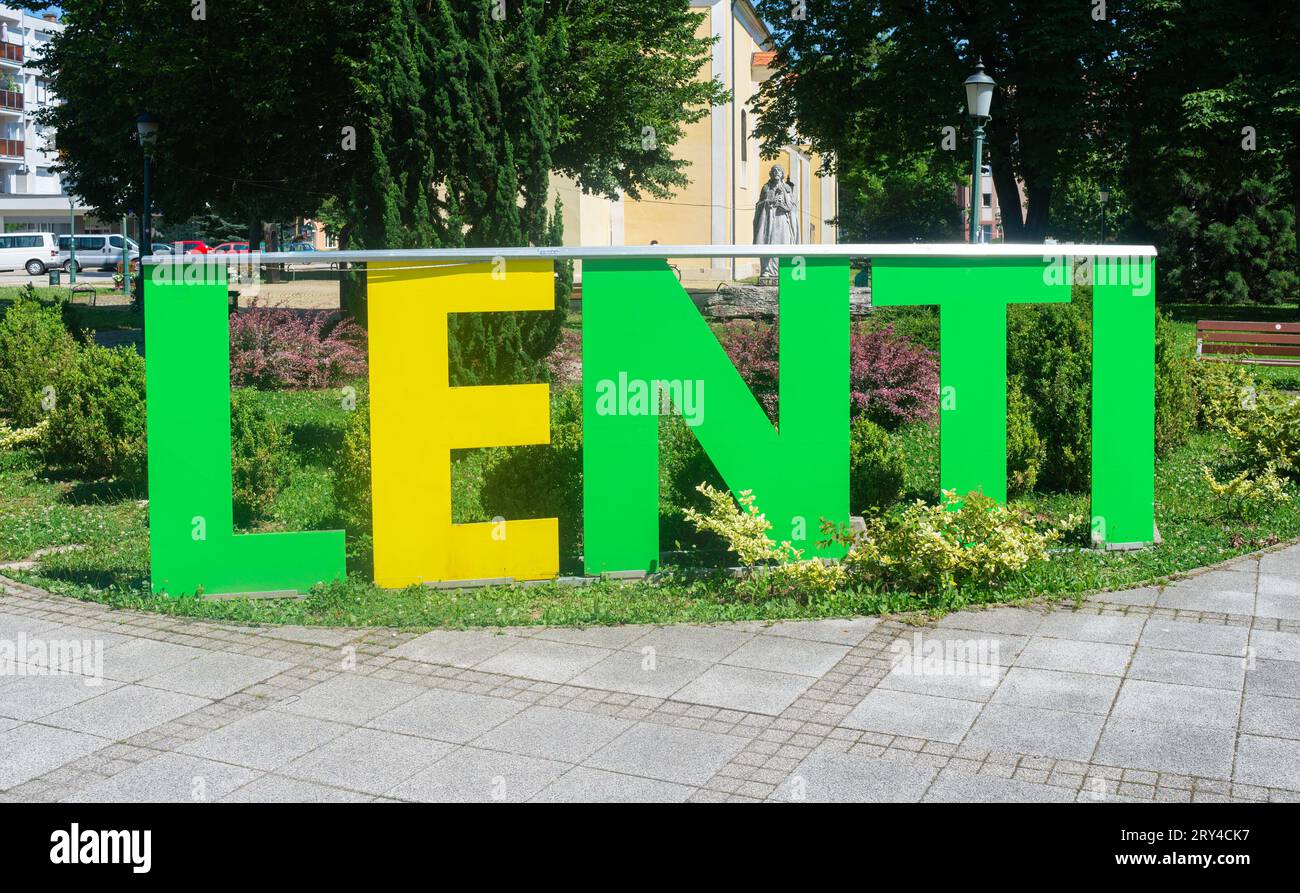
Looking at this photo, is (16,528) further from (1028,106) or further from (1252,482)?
(1028,106)

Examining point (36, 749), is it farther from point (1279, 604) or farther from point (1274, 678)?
point (1279, 604)

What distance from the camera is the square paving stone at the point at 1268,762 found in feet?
Answer: 18.9

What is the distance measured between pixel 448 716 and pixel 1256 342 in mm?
19574

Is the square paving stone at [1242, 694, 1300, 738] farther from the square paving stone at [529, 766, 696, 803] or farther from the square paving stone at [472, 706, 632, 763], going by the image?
the square paving stone at [472, 706, 632, 763]

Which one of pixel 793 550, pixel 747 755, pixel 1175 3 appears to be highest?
pixel 1175 3

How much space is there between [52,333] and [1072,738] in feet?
48.4

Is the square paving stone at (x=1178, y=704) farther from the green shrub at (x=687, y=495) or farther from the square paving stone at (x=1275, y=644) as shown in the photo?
the green shrub at (x=687, y=495)

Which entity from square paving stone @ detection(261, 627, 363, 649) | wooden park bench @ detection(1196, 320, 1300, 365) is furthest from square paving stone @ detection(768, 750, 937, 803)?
wooden park bench @ detection(1196, 320, 1300, 365)

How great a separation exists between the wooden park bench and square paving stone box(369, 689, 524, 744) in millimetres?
18362

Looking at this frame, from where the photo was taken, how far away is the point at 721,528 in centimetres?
915

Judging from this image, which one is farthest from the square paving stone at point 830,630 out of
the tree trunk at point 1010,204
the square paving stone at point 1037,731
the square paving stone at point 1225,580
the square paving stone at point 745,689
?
the tree trunk at point 1010,204

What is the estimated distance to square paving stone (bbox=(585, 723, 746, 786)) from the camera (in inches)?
232

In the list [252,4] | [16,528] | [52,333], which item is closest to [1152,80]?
[252,4]

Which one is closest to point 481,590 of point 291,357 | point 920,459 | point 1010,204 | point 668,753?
point 668,753
